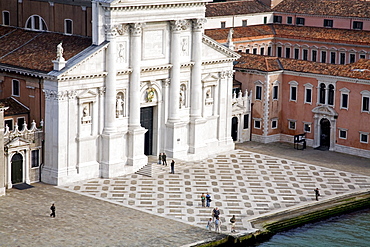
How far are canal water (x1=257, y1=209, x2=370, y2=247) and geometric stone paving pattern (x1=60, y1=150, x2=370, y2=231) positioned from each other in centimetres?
200

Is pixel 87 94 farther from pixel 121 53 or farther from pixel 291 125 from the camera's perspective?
pixel 291 125

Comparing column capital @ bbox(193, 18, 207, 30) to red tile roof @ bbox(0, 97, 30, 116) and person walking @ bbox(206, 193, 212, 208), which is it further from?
person walking @ bbox(206, 193, 212, 208)

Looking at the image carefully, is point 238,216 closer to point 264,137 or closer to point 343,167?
point 343,167

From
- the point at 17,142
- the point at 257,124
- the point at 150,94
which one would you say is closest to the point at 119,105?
the point at 150,94

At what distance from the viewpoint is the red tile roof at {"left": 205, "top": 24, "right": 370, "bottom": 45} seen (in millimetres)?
76250

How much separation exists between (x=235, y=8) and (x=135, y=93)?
2631 cm

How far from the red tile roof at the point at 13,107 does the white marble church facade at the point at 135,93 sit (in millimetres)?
2359

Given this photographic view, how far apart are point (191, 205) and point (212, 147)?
12.5 m

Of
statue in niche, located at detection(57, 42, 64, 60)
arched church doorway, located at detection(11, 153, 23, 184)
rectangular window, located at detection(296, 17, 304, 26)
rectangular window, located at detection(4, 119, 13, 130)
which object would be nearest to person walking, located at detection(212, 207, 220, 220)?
arched church doorway, located at detection(11, 153, 23, 184)

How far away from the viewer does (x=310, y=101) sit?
215ft

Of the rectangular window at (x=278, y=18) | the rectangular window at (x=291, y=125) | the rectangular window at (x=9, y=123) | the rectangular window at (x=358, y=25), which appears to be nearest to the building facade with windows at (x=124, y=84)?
the rectangular window at (x=9, y=123)

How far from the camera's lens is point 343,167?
198 ft

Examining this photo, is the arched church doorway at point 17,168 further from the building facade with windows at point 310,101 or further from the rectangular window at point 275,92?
the rectangular window at point 275,92

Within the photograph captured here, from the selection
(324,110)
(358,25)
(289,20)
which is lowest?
(324,110)
